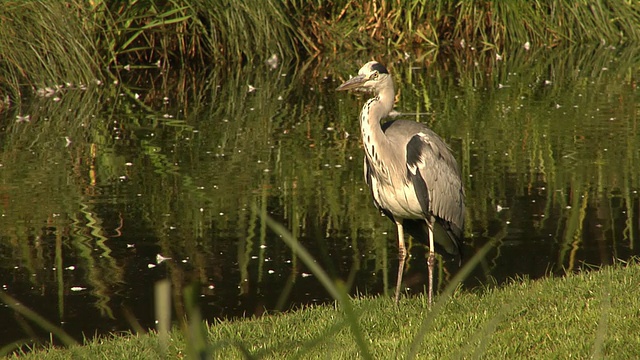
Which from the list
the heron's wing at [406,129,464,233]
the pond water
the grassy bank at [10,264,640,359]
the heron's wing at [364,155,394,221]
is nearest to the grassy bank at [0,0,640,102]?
the pond water

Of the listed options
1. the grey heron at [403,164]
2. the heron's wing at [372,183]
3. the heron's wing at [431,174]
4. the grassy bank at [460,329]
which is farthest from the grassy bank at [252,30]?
the grassy bank at [460,329]

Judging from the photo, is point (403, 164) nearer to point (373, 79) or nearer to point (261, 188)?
point (373, 79)

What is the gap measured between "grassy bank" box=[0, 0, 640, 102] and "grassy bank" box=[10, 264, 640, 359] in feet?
28.8

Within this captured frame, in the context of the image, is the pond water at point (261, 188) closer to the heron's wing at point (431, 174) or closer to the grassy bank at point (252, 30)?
the grassy bank at point (252, 30)

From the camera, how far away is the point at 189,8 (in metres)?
15.5

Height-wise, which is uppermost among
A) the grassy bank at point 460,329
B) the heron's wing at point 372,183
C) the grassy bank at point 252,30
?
the heron's wing at point 372,183

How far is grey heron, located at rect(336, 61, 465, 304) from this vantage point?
5793mm

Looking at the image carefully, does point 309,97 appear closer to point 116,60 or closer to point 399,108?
point 399,108

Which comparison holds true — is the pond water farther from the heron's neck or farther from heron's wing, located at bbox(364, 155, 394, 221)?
the heron's neck

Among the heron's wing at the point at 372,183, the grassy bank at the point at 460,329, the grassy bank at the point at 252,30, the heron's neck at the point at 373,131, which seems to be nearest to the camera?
the grassy bank at the point at 460,329

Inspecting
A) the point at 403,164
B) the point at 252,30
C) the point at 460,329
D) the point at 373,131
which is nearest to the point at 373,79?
the point at 373,131

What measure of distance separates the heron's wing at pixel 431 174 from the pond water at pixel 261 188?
76cm

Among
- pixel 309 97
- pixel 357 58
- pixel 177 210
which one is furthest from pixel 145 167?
pixel 357 58

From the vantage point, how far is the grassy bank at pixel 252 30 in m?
13.3
